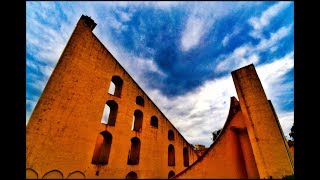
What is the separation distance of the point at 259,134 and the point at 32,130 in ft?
33.9

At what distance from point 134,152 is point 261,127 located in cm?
929

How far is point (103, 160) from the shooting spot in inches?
419

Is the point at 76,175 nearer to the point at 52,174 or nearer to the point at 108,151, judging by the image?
the point at 52,174

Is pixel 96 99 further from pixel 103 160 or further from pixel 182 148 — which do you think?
pixel 182 148

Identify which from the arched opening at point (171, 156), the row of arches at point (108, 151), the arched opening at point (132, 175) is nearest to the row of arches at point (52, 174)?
the row of arches at point (108, 151)

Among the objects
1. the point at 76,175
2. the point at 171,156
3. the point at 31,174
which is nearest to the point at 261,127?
the point at 76,175

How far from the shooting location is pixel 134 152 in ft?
41.4

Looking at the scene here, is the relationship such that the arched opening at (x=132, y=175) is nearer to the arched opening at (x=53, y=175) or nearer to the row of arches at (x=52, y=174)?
the row of arches at (x=52, y=174)

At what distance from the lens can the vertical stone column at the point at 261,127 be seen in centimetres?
550

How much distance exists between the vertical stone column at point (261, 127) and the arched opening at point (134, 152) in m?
8.61

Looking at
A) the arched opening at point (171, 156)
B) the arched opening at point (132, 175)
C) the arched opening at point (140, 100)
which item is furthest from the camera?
the arched opening at point (171, 156)

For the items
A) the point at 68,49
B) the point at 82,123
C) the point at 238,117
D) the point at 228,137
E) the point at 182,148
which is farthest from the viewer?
the point at 182,148

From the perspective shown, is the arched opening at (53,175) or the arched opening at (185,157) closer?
the arched opening at (53,175)

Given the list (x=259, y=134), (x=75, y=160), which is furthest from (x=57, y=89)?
(x=259, y=134)
